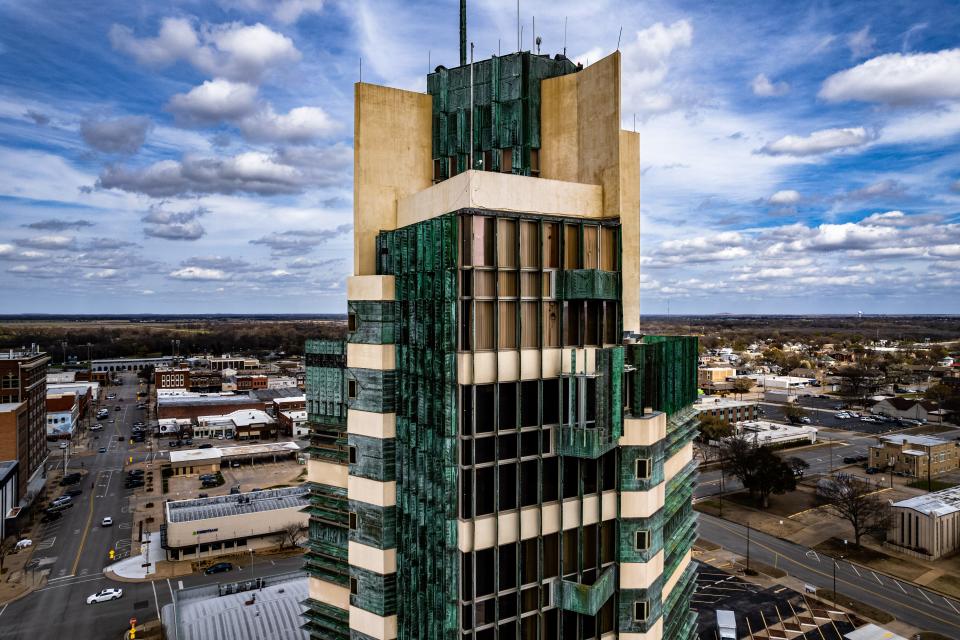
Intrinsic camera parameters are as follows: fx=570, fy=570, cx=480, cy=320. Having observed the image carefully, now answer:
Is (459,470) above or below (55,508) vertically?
above

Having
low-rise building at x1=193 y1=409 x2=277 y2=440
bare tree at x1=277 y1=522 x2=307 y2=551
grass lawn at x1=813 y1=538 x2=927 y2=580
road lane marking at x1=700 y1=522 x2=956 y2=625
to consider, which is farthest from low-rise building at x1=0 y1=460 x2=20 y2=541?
grass lawn at x1=813 y1=538 x2=927 y2=580

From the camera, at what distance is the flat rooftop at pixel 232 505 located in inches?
3482

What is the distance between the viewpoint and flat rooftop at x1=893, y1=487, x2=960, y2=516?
8438cm

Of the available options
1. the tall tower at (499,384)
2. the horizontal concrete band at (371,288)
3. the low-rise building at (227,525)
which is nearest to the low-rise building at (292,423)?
the low-rise building at (227,525)

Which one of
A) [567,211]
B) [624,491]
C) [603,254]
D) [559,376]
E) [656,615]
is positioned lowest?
[656,615]

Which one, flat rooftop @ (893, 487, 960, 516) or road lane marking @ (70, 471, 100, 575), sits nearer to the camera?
road lane marking @ (70, 471, 100, 575)

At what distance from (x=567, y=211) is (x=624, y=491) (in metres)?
11.8

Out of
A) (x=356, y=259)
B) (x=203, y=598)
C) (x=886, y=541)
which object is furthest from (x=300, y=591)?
(x=886, y=541)

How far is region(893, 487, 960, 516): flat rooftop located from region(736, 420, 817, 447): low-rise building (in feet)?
146

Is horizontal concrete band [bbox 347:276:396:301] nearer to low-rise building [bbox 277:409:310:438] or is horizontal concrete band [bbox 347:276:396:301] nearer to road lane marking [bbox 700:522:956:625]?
road lane marking [bbox 700:522:956:625]

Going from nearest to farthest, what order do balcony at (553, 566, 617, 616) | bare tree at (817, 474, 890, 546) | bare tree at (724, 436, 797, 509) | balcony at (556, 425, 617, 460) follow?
balcony at (556, 425, 617, 460), balcony at (553, 566, 617, 616), bare tree at (817, 474, 890, 546), bare tree at (724, 436, 797, 509)

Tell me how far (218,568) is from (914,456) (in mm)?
133975

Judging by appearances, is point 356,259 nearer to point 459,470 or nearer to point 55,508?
point 459,470

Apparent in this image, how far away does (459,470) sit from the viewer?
66.4 feet
